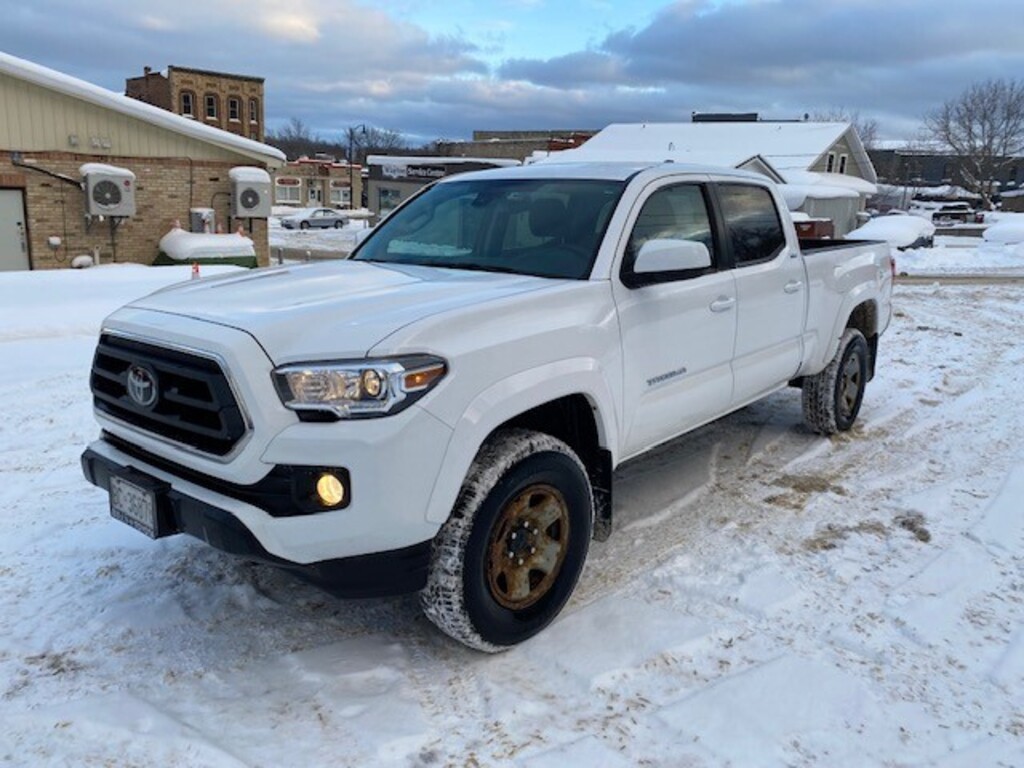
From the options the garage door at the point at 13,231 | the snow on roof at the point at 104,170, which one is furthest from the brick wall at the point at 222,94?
the garage door at the point at 13,231

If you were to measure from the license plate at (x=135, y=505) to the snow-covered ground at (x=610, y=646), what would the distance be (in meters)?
0.51

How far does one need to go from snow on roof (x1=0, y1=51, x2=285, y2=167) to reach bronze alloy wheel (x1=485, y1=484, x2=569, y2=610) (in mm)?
17654

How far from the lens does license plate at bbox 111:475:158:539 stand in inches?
123

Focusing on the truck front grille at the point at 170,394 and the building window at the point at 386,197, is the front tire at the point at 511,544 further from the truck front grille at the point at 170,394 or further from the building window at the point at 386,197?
the building window at the point at 386,197

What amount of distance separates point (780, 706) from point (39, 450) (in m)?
4.69

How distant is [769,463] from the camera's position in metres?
5.70

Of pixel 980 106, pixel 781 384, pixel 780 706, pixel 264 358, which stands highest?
pixel 980 106

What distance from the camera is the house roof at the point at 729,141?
128ft

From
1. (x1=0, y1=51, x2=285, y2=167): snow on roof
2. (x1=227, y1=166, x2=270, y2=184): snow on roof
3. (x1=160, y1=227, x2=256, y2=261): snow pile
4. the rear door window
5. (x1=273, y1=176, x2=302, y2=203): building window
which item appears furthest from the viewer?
(x1=273, y1=176, x2=302, y2=203): building window

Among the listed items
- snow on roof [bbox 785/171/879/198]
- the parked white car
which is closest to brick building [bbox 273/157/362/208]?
the parked white car

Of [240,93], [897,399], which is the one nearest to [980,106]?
[240,93]

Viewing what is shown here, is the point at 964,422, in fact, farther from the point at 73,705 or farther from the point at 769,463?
the point at 73,705

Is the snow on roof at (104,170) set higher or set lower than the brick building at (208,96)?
lower

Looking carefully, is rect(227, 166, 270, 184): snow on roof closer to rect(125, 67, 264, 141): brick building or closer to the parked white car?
the parked white car
